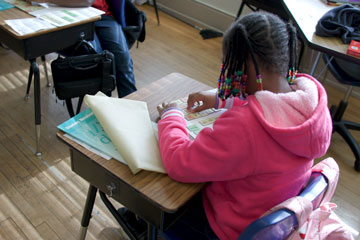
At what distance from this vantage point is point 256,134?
81 centimetres

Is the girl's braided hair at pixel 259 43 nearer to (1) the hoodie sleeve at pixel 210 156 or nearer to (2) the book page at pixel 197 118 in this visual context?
(1) the hoodie sleeve at pixel 210 156

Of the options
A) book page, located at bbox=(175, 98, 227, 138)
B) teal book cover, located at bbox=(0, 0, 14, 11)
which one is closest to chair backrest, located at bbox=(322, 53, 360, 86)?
book page, located at bbox=(175, 98, 227, 138)

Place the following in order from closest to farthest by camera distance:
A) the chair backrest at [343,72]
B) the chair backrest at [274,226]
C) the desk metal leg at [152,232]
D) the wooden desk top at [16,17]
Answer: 1. the chair backrest at [274,226]
2. the desk metal leg at [152,232]
3. the wooden desk top at [16,17]
4. the chair backrest at [343,72]

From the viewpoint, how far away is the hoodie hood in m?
0.79

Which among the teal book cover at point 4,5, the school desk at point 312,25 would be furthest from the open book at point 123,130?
the teal book cover at point 4,5

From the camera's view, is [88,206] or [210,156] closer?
[210,156]

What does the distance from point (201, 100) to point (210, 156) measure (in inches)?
14.5

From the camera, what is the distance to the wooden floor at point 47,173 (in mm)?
1625

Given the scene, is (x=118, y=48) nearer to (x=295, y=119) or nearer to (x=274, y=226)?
(x=295, y=119)

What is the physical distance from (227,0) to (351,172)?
2286 millimetres

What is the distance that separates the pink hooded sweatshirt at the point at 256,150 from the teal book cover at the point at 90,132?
0.17 metres

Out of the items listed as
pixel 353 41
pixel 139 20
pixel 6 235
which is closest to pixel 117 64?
pixel 139 20

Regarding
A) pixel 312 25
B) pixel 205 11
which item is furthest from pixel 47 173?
pixel 205 11

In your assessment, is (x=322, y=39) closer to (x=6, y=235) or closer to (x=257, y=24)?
(x=257, y=24)
